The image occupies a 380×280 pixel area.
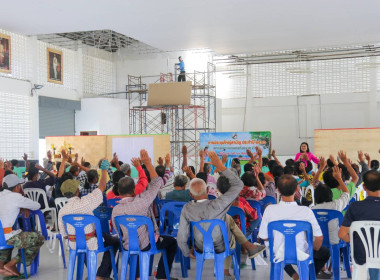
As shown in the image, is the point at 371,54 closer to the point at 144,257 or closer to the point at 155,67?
the point at 155,67

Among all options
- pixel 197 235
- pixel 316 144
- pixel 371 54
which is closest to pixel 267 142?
pixel 316 144

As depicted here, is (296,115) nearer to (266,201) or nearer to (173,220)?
A: (266,201)

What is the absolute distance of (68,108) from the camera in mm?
18422

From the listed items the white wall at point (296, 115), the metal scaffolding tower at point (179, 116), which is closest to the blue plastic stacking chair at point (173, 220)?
the metal scaffolding tower at point (179, 116)

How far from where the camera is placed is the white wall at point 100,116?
19000 millimetres

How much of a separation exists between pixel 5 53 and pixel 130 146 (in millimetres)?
5045

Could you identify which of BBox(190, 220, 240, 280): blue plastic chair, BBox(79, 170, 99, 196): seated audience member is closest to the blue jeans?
BBox(190, 220, 240, 280): blue plastic chair

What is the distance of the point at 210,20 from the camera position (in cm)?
1240

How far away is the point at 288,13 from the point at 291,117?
984 centimetres

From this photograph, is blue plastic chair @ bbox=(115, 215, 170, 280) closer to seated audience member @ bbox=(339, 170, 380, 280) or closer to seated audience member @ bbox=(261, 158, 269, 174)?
seated audience member @ bbox=(339, 170, 380, 280)

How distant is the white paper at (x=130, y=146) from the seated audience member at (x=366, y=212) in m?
9.55

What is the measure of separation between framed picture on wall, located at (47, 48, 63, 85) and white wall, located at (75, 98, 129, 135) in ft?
5.55

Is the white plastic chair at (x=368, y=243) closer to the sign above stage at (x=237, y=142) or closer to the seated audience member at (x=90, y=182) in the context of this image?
the seated audience member at (x=90, y=182)

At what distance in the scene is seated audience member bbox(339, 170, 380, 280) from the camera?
347 cm
